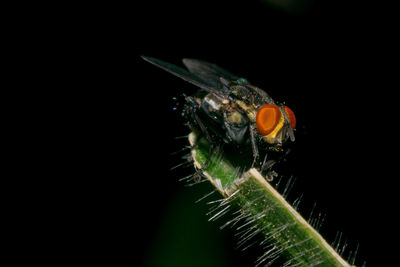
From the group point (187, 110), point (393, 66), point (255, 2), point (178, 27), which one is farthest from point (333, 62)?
point (187, 110)

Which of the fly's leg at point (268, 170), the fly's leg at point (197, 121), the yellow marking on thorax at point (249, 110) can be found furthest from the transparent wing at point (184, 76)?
the fly's leg at point (268, 170)

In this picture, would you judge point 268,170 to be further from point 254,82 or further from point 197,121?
point 254,82

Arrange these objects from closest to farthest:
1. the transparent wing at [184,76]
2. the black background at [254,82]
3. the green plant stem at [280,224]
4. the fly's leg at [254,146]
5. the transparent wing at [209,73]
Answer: the green plant stem at [280,224]
the fly's leg at [254,146]
the transparent wing at [184,76]
the transparent wing at [209,73]
the black background at [254,82]

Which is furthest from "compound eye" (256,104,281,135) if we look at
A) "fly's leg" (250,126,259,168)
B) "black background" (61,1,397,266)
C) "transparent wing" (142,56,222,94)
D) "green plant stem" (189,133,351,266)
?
"black background" (61,1,397,266)

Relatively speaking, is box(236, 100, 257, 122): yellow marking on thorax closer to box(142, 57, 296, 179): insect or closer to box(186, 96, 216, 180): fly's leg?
box(142, 57, 296, 179): insect

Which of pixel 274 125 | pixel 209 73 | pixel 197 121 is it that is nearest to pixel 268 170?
pixel 274 125

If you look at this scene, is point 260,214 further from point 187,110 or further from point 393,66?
point 393,66

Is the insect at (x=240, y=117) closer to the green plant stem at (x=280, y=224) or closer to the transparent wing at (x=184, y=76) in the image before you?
the transparent wing at (x=184, y=76)

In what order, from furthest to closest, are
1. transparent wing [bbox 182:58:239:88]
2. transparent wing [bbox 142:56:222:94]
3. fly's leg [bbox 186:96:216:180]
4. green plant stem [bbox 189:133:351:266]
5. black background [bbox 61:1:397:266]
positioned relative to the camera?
black background [bbox 61:1:397:266] → transparent wing [bbox 182:58:239:88] → transparent wing [bbox 142:56:222:94] → fly's leg [bbox 186:96:216:180] → green plant stem [bbox 189:133:351:266]

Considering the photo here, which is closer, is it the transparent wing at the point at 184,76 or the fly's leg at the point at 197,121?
the fly's leg at the point at 197,121
